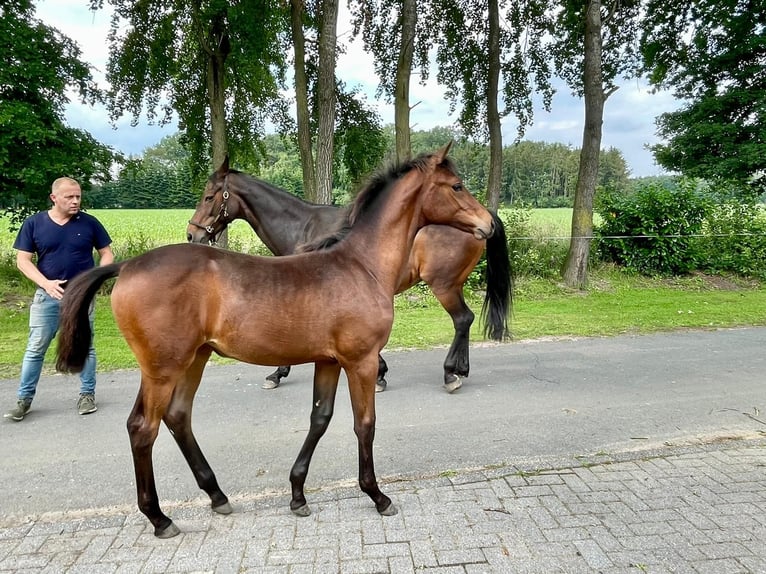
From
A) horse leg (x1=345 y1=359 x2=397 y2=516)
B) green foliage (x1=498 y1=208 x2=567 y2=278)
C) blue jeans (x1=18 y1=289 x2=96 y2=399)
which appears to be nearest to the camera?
horse leg (x1=345 y1=359 x2=397 y2=516)

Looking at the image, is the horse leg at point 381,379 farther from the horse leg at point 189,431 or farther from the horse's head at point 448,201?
the horse leg at point 189,431

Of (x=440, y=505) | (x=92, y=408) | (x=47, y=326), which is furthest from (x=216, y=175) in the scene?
(x=440, y=505)

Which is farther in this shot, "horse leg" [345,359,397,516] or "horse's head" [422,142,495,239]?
"horse's head" [422,142,495,239]

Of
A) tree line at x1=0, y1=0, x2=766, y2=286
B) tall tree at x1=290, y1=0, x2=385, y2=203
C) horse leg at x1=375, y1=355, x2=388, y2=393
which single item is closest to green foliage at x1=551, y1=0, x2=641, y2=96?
tree line at x1=0, y1=0, x2=766, y2=286

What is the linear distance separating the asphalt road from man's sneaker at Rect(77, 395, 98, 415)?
10cm

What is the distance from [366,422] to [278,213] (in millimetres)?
2858

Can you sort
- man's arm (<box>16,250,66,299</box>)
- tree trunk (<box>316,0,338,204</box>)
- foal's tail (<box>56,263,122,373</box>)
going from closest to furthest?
1. foal's tail (<box>56,263,122,373</box>)
2. man's arm (<box>16,250,66,299</box>)
3. tree trunk (<box>316,0,338,204</box>)

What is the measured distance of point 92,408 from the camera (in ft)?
13.6

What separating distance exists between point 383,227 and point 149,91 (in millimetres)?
13072

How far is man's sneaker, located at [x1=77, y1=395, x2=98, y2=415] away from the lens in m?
4.10

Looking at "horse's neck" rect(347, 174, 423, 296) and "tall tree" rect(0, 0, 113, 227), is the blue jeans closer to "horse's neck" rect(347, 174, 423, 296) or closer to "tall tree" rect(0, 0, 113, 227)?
"horse's neck" rect(347, 174, 423, 296)

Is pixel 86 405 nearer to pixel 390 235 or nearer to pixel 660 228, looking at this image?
pixel 390 235

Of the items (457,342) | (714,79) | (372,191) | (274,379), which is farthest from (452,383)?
(714,79)

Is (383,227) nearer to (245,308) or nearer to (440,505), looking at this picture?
(245,308)
